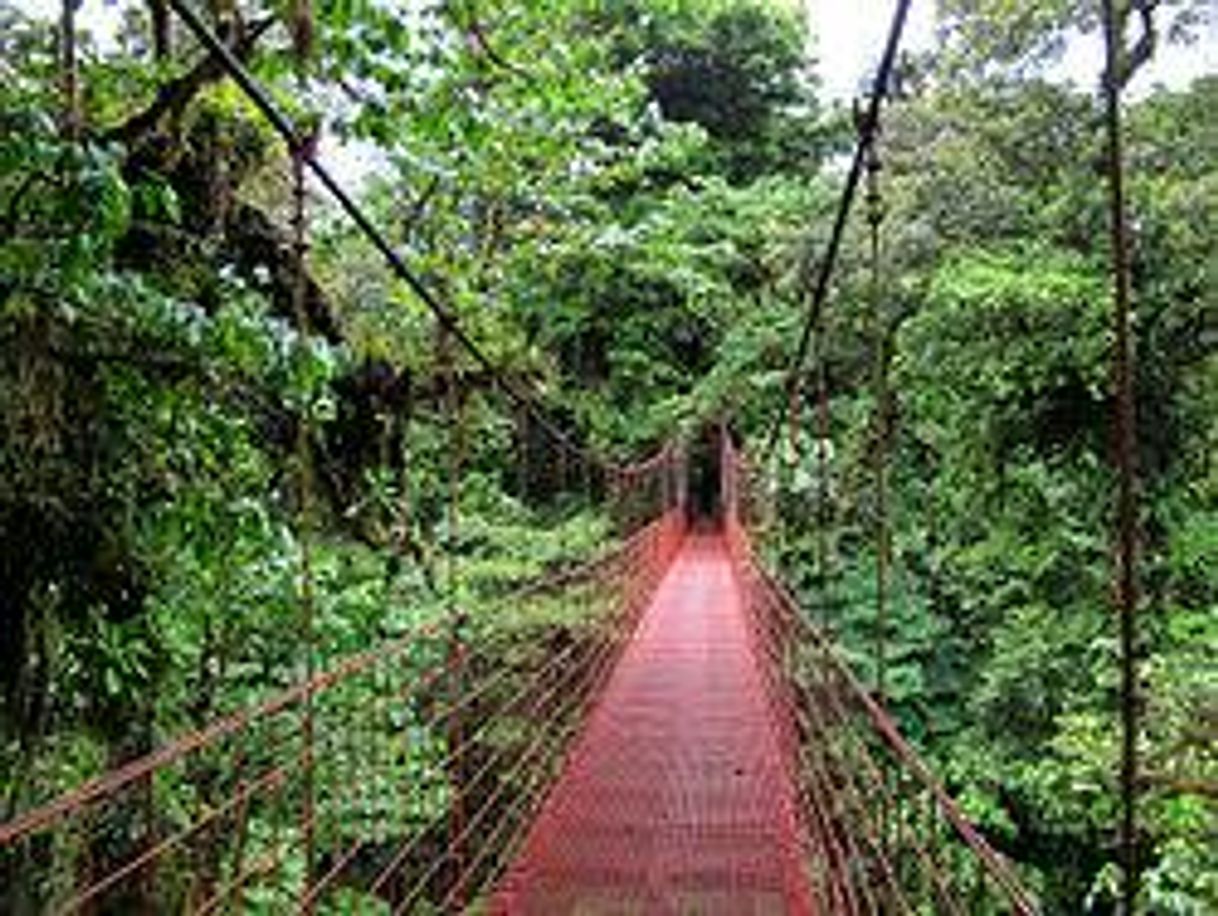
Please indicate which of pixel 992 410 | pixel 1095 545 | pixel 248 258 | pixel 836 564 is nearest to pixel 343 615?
pixel 248 258

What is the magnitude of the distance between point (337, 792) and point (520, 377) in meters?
3.71

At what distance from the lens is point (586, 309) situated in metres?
11.3

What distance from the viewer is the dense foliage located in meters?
1.91

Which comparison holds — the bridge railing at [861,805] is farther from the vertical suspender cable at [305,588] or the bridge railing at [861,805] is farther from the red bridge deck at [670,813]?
the vertical suspender cable at [305,588]

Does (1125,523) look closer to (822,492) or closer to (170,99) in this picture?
(170,99)

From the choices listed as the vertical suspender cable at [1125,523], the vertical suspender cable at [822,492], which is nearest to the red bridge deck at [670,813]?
the vertical suspender cable at [822,492]

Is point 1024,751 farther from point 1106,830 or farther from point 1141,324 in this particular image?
point 1141,324

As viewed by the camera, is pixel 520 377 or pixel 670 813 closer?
pixel 670 813

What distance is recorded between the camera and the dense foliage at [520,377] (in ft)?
6.27

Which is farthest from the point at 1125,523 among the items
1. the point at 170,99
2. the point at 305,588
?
the point at 170,99

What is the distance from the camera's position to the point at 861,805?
1704 millimetres

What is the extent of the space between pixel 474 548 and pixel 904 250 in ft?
7.35

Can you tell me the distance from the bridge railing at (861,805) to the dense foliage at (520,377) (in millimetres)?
243

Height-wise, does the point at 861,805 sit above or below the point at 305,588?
below
